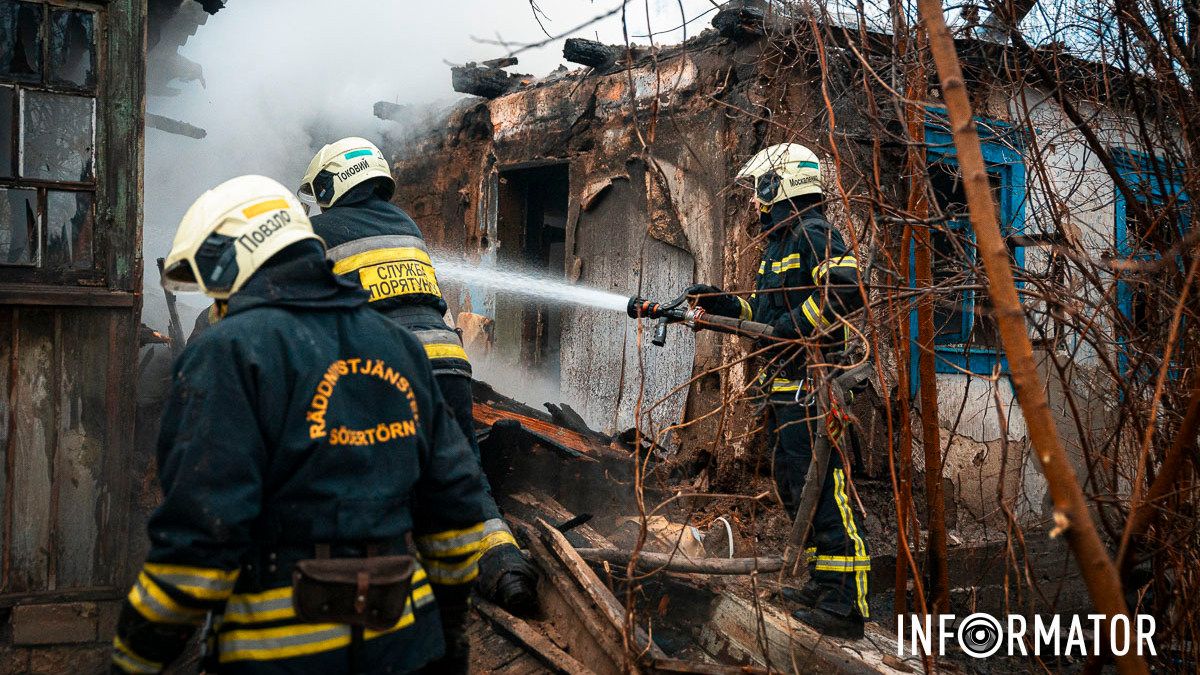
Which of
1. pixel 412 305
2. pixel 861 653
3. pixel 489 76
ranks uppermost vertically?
pixel 489 76

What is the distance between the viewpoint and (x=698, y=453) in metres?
6.66

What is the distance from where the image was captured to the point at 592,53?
755 centimetres

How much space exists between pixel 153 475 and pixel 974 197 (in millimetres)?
5202

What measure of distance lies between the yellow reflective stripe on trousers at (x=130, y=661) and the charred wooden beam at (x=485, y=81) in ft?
24.6

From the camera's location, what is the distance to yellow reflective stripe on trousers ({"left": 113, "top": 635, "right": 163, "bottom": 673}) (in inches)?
75.5

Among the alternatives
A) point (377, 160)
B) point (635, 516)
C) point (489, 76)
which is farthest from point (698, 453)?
point (489, 76)

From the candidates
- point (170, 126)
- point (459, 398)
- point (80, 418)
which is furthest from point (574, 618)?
point (170, 126)

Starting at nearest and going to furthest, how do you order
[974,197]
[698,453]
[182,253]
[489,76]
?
1. [974,197]
2. [182,253]
3. [698,453]
4. [489,76]

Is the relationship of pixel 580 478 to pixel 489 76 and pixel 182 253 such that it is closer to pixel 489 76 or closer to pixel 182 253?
pixel 182 253

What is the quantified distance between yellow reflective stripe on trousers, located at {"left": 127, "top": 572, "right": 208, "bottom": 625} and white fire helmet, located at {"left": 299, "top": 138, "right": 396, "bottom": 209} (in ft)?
8.01

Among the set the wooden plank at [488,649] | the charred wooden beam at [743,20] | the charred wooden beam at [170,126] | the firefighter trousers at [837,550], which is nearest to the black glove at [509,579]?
the wooden plank at [488,649]

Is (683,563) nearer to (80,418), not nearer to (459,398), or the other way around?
(459,398)

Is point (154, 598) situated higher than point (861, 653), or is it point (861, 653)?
point (154, 598)

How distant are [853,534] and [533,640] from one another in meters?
1.54
